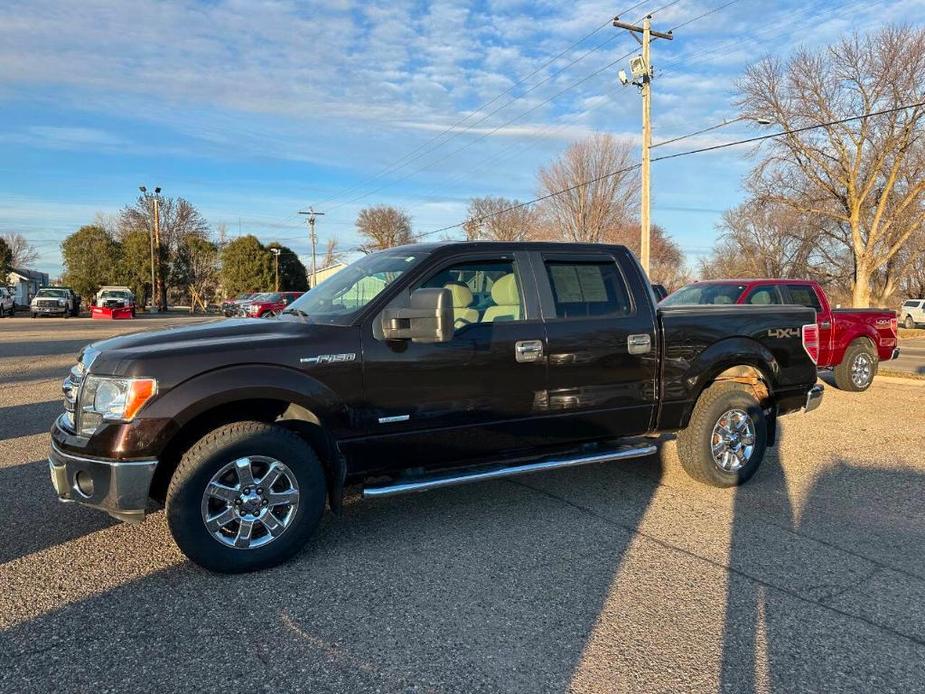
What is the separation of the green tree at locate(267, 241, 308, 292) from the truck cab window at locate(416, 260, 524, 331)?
58092 millimetres

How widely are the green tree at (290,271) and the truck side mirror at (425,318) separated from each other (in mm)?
58684

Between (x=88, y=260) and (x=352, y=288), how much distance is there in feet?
176

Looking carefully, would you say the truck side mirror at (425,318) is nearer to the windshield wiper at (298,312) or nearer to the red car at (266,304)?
the windshield wiper at (298,312)

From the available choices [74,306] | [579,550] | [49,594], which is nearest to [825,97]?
[579,550]

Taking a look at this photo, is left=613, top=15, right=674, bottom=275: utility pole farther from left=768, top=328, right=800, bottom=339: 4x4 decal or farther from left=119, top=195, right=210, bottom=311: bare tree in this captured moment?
left=119, top=195, right=210, bottom=311: bare tree

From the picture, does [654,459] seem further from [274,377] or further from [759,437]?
[274,377]

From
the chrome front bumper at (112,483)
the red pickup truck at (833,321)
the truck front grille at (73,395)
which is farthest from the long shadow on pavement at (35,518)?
the red pickup truck at (833,321)

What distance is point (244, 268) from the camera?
5631cm

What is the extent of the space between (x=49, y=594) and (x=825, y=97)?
3097 centimetres

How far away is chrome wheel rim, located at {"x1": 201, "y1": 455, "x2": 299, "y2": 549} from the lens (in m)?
3.58

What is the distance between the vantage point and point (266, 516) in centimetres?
367

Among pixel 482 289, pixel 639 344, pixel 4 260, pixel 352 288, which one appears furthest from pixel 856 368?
pixel 4 260

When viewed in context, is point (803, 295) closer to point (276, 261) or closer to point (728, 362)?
point (728, 362)

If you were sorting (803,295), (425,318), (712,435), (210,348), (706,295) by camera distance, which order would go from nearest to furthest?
(210,348) < (425,318) < (712,435) < (706,295) < (803,295)
